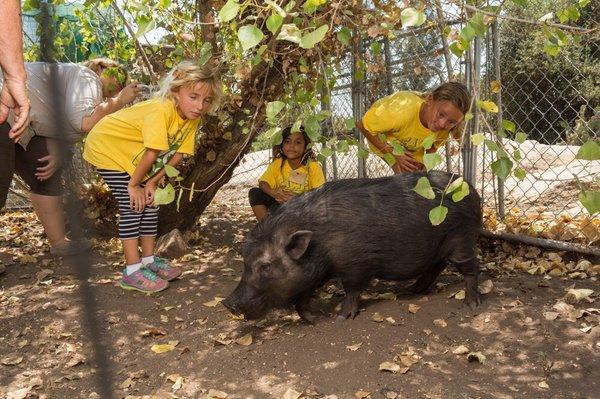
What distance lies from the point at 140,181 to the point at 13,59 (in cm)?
164

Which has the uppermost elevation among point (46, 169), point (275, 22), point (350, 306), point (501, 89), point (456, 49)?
point (275, 22)

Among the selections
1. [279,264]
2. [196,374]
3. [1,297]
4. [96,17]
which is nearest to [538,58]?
[279,264]

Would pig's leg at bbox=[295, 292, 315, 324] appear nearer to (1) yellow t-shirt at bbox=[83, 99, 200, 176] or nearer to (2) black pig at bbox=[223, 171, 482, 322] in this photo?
(2) black pig at bbox=[223, 171, 482, 322]

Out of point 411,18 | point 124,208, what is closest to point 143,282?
point 124,208

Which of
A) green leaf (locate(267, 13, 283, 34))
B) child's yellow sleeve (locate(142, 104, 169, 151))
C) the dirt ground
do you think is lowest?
the dirt ground

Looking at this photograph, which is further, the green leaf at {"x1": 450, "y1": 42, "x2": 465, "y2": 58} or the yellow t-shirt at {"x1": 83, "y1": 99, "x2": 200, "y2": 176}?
the yellow t-shirt at {"x1": 83, "y1": 99, "x2": 200, "y2": 176}

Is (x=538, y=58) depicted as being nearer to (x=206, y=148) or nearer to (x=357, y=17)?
(x=357, y=17)

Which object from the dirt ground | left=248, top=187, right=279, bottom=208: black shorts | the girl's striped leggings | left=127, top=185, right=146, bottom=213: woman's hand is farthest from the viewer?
left=248, top=187, right=279, bottom=208: black shorts

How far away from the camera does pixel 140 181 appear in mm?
4387

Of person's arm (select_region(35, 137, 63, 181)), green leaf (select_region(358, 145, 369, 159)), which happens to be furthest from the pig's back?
person's arm (select_region(35, 137, 63, 181))

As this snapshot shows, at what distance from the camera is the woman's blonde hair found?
427 cm

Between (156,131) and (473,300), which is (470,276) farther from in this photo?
(156,131)

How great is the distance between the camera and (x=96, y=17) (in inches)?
243

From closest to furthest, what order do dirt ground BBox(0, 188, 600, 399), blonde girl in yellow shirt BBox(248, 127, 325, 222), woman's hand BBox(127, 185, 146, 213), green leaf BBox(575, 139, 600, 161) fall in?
1. green leaf BBox(575, 139, 600, 161)
2. dirt ground BBox(0, 188, 600, 399)
3. woman's hand BBox(127, 185, 146, 213)
4. blonde girl in yellow shirt BBox(248, 127, 325, 222)
